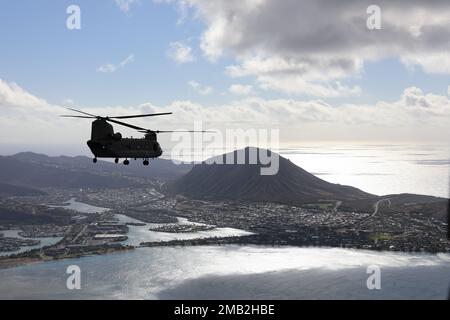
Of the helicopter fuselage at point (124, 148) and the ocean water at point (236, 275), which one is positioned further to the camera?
the ocean water at point (236, 275)

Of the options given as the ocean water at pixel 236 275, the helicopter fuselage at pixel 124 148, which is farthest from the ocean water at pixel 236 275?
the helicopter fuselage at pixel 124 148

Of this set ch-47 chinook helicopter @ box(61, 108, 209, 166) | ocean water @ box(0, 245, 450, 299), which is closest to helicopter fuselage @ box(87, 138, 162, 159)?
ch-47 chinook helicopter @ box(61, 108, 209, 166)

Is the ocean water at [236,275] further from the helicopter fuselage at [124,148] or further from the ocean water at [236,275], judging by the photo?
the helicopter fuselage at [124,148]

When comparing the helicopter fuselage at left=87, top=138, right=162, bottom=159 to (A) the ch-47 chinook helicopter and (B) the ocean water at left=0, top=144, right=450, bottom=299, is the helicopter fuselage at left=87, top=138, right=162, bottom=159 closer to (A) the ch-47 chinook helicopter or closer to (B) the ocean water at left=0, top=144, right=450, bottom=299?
(A) the ch-47 chinook helicopter

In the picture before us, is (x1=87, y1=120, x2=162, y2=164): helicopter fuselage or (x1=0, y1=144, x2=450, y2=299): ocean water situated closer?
(x1=87, y1=120, x2=162, y2=164): helicopter fuselage

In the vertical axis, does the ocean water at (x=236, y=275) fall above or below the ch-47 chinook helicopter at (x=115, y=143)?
below

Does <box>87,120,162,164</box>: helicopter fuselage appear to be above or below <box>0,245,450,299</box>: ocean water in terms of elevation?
above

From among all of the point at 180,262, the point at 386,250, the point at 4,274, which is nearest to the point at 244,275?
the point at 180,262

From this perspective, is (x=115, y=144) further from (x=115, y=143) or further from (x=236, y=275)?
(x=236, y=275)
